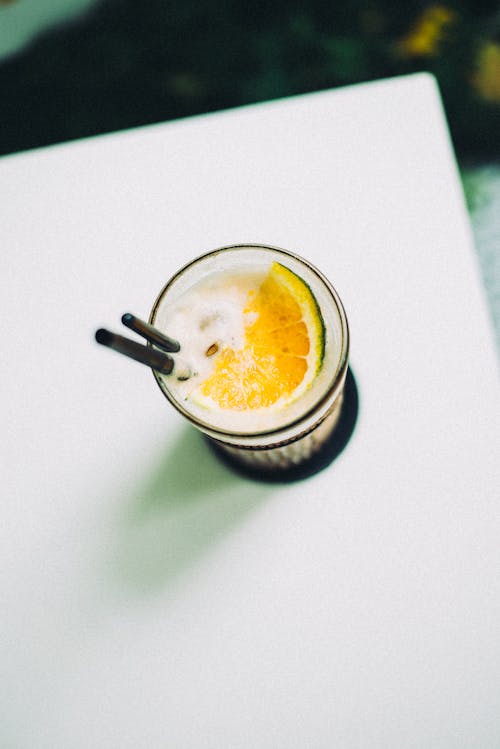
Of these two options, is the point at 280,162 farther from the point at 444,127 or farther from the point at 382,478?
the point at 382,478

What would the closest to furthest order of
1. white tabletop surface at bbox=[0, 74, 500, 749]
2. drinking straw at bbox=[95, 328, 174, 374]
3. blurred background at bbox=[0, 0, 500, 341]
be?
drinking straw at bbox=[95, 328, 174, 374], white tabletop surface at bbox=[0, 74, 500, 749], blurred background at bbox=[0, 0, 500, 341]

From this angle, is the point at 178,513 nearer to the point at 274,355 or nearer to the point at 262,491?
the point at 262,491

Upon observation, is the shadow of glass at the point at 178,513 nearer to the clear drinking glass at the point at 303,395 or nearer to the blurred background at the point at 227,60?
the clear drinking glass at the point at 303,395

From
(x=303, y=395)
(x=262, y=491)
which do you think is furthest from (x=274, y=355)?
(x=262, y=491)

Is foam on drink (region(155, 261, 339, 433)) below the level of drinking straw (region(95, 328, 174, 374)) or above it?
above

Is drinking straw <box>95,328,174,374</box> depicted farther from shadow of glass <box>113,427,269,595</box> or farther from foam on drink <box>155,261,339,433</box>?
shadow of glass <box>113,427,269,595</box>

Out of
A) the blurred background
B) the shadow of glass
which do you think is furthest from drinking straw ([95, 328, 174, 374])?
the blurred background

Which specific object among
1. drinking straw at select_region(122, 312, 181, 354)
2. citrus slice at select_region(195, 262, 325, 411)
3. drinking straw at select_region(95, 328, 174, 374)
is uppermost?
citrus slice at select_region(195, 262, 325, 411)
